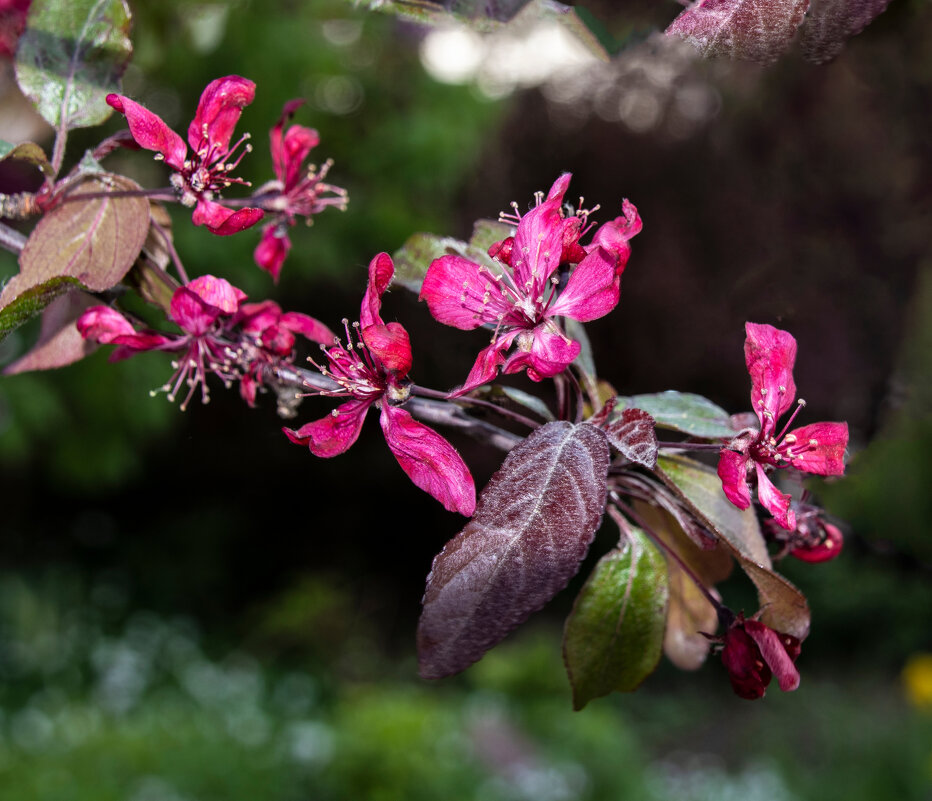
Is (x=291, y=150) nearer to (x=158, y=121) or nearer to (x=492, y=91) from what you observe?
(x=158, y=121)

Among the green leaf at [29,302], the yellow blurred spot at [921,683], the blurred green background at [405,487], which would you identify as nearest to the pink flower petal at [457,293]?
the green leaf at [29,302]

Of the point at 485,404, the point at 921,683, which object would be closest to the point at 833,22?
the point at 485,404

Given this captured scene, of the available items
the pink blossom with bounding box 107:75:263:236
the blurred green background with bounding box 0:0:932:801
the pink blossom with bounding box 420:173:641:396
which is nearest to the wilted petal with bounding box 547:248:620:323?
the pink blossom with bounding box 420:173:641:396

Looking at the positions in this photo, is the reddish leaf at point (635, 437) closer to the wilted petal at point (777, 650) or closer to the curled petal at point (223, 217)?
the wilted petal at point (777, 650)

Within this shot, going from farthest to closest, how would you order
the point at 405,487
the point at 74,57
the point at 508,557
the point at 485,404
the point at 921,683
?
the point at 405,487 → the point at 921,683 → the point at 74,57 → the point at 485,404 → the point at 508,557

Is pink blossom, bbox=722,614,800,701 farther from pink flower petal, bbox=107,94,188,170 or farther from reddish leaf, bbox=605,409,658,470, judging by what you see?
pink flower petal, bbox=107,94,188,170

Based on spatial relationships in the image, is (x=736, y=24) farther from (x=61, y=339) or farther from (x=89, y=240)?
(x=61, y=339)
